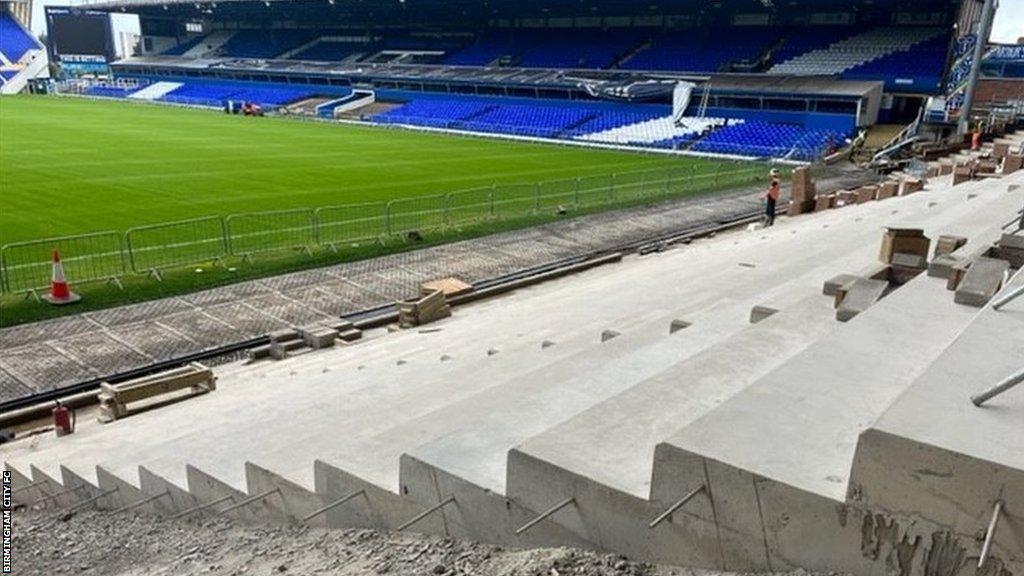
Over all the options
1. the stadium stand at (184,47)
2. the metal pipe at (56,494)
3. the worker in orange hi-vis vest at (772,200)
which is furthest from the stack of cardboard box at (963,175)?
the stadium stand at (184,47)

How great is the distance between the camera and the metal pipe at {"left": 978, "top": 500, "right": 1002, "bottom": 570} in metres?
2.52

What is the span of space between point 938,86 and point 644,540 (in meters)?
46.4

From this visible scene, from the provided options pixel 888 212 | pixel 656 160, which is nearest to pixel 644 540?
pixel 888 212

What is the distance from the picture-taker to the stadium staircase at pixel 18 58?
79.4 meters

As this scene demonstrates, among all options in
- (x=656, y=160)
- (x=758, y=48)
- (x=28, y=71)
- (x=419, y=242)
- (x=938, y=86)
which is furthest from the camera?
(x=28, y=71)

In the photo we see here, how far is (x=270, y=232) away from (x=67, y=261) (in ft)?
14.8

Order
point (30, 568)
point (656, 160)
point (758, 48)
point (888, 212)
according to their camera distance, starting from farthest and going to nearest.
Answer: point (758, 48) < point (656, 160) < point (888, 212) < point (30, 568)

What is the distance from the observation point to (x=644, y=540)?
325 centimetres

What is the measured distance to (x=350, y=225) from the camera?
1972cm

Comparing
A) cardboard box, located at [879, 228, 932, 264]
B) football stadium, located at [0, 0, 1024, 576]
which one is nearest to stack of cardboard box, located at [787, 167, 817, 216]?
football stadium, located at [0, 0, 1024, 576]

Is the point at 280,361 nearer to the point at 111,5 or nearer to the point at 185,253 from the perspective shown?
the point at 185,253

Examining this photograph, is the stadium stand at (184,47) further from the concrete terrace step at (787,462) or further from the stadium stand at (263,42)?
the concrete terrace step at (787,462)

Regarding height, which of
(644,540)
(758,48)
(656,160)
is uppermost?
(758,48)

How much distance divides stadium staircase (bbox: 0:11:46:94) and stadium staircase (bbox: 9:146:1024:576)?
8780cm
